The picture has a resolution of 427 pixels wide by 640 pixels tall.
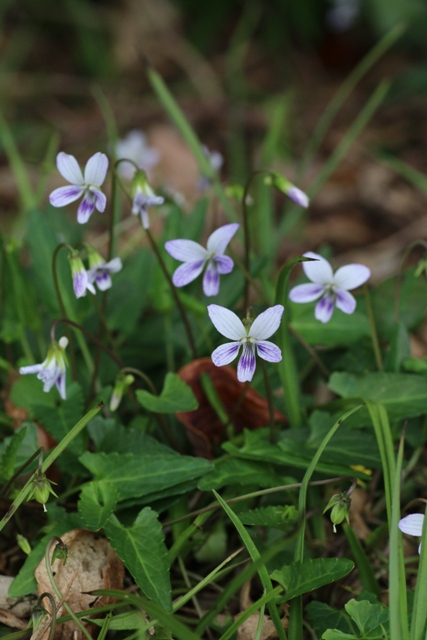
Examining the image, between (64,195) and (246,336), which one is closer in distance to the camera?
(246,336)

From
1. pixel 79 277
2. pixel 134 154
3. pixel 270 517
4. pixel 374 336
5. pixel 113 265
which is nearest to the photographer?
pixel 270 517

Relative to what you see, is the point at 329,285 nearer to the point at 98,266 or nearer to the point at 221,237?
the point at 221,237

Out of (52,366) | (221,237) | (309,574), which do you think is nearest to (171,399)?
(52,366)

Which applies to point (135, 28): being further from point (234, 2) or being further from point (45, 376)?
point (45, 376)

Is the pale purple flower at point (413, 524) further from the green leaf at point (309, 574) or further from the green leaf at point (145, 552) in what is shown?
the green leaf at point (145, 552)

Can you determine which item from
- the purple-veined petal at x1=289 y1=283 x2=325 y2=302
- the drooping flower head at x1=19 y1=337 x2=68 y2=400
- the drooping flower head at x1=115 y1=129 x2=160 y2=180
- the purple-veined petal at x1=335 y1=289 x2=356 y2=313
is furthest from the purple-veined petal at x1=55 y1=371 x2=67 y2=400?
the drooping flower head at x1=115 y1=129 x2=160 y2=180

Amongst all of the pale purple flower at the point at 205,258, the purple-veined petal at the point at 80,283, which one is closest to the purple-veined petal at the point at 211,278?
the pale purple flower at the point at 205,258

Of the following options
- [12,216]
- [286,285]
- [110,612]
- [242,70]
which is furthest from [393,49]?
[110,612]

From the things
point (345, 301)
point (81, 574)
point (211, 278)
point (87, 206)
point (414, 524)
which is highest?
point (87, 206)

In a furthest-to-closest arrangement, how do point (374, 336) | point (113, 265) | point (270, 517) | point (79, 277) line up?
1. point (374, 336)
2. point (113, 265)
3. point (79, 277)
4. point (270, 517)
